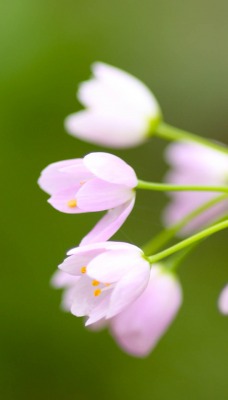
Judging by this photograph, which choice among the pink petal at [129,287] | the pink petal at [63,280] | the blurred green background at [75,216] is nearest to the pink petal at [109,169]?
the pink petal at [129,287]

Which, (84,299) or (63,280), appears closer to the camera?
(84,299)

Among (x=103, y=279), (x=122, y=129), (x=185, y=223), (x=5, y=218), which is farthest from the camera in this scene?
(x=5, y=218)

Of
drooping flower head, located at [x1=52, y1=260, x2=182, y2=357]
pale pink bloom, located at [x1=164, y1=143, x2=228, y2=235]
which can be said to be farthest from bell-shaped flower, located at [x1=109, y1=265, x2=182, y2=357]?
pale pink bloom, located at [x1=164, y1=143, x2=228, y2=235]

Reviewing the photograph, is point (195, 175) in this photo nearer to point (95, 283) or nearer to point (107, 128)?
point (107, 128)

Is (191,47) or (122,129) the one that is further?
(191,47)

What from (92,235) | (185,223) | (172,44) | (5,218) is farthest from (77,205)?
(172,44)

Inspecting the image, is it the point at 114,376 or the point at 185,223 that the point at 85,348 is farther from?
the point at 185,223

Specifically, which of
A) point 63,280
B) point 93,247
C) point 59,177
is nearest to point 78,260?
point 93,247

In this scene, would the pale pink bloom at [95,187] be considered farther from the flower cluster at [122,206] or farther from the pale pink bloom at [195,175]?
the pale pink bloom at [195,175]
